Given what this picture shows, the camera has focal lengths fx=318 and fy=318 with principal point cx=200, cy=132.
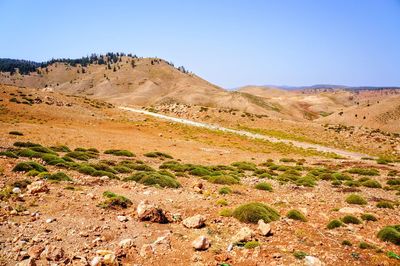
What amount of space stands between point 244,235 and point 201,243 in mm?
1758

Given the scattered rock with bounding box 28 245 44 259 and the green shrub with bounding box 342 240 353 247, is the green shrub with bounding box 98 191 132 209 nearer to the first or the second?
the scattered rock with bounding box 28 245 44 259

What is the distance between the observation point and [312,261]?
10.1 meters

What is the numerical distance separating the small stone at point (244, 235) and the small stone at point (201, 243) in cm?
114

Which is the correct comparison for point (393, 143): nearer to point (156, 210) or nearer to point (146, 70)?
point (156, 210)

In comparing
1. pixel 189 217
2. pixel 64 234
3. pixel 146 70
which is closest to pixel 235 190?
pixel 189 217

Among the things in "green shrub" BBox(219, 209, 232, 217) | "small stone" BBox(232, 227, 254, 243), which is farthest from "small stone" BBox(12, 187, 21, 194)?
"small stone" BBox(232, 227, 254, 243)

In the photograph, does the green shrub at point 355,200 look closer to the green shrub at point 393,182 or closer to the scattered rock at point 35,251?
the green shrub at point 393,182

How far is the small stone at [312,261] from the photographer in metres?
10.0

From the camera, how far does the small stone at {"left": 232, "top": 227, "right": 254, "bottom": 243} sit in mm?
11597

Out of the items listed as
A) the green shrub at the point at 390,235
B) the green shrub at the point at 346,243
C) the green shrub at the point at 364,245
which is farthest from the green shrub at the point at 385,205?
the green shrub at the point at 346,243

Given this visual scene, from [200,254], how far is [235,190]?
9.53m

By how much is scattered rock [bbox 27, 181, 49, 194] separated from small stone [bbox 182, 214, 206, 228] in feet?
23.1

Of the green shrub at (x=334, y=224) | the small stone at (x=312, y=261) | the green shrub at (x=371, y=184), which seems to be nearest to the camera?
the small stone at (x=312, y=261)

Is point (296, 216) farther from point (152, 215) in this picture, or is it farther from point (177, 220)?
point (152, 215)
